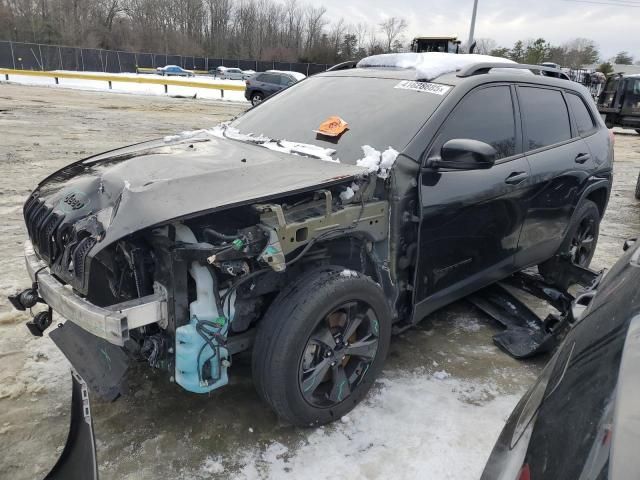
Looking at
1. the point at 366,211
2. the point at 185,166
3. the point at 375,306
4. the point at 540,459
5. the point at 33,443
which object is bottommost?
the point at 33,443

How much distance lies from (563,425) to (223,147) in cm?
239

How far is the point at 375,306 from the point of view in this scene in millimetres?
2594

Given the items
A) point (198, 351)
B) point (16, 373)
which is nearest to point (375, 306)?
point (198, 351)

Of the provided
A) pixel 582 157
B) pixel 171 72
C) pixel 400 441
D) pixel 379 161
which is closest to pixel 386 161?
pixel 379 161

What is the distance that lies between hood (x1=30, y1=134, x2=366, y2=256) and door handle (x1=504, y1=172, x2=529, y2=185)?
4.14 feet

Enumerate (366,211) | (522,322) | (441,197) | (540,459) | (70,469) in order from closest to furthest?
(540,459) → (70,469) → (366,211) → (441,197) → (522,322)

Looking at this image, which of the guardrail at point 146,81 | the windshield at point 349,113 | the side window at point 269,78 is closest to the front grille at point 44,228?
the windshield at point 349,113

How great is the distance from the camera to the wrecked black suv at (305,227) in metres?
2.09

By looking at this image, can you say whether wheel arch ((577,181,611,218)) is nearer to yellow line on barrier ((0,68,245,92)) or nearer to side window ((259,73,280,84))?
side window ((259,73,280,84))

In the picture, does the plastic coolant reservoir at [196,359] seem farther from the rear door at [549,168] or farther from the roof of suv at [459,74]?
the rear door at [549,168]

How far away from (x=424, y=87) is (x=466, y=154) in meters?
0.72

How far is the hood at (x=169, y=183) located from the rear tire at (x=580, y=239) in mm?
2546

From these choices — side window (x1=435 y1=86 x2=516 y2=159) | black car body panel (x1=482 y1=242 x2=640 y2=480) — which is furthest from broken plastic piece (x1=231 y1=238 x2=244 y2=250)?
side window (x1=435 y1=86 x2=516 y2=159)

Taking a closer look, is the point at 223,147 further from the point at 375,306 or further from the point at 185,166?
the point at 375,306
